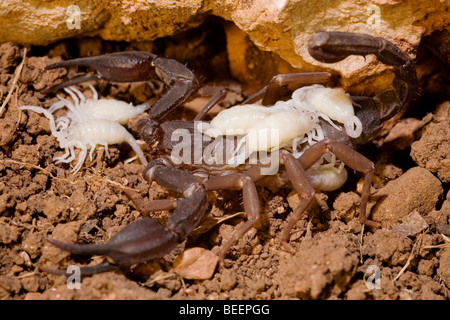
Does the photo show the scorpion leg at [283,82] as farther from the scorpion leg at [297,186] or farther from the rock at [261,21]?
the scorpion leg at [297,186]

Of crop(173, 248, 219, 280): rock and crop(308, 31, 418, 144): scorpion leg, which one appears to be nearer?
crop(308, 31, 418, 144): scorpion leg

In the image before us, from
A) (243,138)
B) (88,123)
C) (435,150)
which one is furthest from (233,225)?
(435,150)

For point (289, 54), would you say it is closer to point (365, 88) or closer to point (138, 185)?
point (365, 88)

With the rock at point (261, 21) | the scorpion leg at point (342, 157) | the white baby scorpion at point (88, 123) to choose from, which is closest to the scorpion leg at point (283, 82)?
the rock at point (261, 21)

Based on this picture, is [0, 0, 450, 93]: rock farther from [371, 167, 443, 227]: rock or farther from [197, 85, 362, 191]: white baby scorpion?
[371, 167, 443, 227]: rock

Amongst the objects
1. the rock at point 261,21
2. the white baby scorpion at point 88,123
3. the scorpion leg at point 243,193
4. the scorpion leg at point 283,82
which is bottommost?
the scorpion leg at point 243,193

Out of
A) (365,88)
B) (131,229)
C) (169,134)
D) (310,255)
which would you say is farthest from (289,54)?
(131,229)

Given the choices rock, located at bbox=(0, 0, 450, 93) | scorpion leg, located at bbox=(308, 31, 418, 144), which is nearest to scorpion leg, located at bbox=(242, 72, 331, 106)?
rock, located at bbox=(0, 0, 450, 93)
